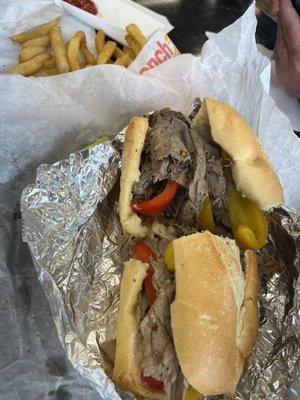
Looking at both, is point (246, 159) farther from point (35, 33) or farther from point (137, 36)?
point (35, 33)

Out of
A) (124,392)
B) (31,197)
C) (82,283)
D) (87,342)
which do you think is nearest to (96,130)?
(31,197)

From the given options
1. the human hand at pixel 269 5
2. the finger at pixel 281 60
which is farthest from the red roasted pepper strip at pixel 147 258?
the human hand at pixel 269 5

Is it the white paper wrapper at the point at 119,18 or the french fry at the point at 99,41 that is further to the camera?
the white paper wrapper at the point at 119,18

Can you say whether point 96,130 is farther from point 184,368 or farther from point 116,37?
point 184,368

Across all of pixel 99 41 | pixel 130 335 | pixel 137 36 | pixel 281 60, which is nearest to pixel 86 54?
pixel 99 41

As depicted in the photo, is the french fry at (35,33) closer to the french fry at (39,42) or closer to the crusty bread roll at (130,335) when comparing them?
the french fry at (39,42)

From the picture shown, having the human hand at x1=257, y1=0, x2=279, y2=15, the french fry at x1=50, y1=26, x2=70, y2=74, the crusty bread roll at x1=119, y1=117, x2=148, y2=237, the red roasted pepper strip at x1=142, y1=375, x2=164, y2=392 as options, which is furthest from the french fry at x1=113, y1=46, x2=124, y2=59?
the red roasted pepper strip at x1=142, y1=375, x2=164, y2=392

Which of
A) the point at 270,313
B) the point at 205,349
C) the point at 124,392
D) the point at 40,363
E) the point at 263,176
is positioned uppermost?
the point at 263,176
